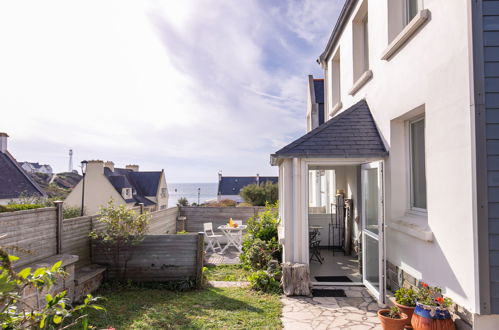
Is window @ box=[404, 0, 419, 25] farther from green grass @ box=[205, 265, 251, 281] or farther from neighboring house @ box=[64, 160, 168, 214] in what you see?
neighboring house @ box=[64, 160, 168, 214]

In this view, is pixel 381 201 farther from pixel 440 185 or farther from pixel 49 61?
pixel 49 61

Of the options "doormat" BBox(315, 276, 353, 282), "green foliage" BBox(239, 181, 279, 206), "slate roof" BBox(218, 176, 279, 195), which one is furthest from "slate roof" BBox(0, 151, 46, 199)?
"slate roof" BBox(218, 176, 279, 195)

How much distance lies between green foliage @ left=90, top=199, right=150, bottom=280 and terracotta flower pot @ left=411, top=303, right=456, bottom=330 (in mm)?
5677

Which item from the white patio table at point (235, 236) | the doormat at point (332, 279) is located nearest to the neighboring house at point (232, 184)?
the white patio table at point (235, 236)

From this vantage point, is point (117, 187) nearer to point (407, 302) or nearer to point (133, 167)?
point (133, 167)

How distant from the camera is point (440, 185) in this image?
4281 millimetres

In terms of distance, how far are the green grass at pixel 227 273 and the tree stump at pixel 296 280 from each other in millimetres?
1901

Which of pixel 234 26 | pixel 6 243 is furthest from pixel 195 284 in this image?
pixel 234 26

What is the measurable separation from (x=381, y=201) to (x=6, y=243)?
6.33m

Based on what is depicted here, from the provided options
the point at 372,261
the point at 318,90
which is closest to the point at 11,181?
the point at 318,90

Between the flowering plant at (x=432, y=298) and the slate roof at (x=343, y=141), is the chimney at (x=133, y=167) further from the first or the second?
the flowering plant at (x=432, y=298)

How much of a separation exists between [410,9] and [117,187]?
27660mm

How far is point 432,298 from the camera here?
4109 millimetres

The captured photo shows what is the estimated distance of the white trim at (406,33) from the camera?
463cm
